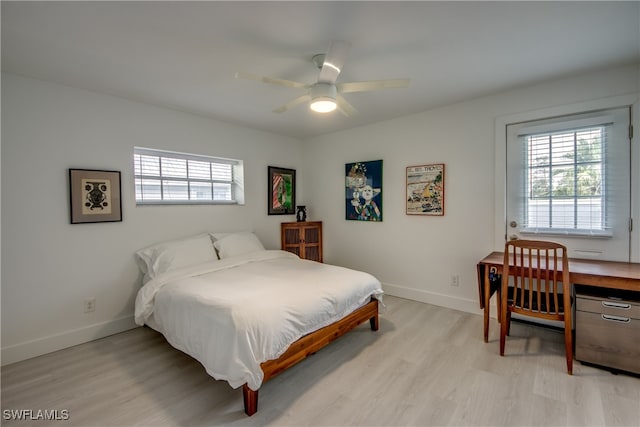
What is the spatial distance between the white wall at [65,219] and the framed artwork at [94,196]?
67mm

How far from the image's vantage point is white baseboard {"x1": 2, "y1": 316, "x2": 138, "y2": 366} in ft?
7.73

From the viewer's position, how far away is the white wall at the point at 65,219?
236cm

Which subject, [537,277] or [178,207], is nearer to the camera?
[537,277]

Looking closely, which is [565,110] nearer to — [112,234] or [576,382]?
[576,382]

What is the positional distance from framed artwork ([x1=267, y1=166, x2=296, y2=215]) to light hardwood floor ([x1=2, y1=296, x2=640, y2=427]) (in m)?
2.36

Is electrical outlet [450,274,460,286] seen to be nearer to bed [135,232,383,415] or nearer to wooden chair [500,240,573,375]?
wooden chair [500,240,573,375]

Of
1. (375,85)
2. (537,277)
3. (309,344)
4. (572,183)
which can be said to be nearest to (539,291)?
(537,277)

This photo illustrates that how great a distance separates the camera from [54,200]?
2543mm

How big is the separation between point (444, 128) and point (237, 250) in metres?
2.87

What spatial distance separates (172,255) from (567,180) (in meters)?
3.91

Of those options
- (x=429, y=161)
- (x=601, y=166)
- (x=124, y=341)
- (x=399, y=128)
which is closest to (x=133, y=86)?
(x=124, y=341)

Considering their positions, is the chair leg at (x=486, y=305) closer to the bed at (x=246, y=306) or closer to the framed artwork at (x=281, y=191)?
the bed at (x=246, y=306)

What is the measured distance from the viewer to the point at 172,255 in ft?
9.71

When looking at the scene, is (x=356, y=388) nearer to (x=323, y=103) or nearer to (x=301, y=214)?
(x=323, y=103)
